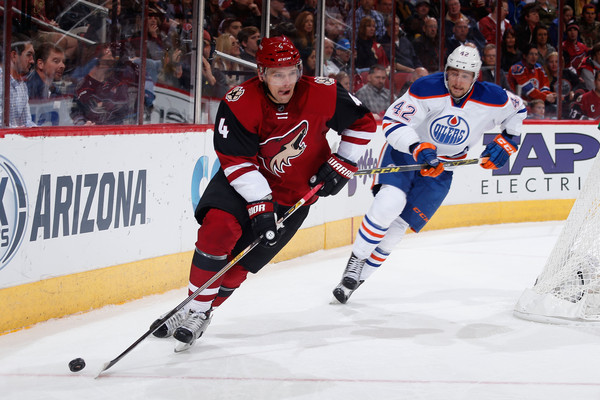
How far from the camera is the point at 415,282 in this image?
4430mm

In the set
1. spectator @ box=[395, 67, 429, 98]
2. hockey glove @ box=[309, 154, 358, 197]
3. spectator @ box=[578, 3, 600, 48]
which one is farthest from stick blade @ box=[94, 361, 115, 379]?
spectator @ box=[578, 3, 600, 48]

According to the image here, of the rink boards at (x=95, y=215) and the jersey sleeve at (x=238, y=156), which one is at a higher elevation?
the jersey sleeve at (x=238, y=156)

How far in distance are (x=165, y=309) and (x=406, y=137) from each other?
4.55 ft

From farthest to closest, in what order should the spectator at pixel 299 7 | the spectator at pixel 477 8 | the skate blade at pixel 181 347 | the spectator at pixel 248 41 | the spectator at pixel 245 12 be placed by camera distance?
the spectator at pixel 477 8
the spectator at pixel 299 7
the spectator at pixel 248 41
the spectator at pixel 245 12
the skate blade at pixel 181 347

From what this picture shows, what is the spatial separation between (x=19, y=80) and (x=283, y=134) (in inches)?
58.0

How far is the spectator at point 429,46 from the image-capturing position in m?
7.18

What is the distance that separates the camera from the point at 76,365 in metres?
2.66

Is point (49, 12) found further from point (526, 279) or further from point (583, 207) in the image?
point (526, 279)

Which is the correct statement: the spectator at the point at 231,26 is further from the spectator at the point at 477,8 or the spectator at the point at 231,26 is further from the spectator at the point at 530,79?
the spectator at the point at 530,79

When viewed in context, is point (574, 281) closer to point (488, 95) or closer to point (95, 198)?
Result: point (488, 95)

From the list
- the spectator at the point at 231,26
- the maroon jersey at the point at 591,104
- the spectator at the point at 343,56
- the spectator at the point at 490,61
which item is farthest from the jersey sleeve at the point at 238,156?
the maroon jersey at the point at 591,104

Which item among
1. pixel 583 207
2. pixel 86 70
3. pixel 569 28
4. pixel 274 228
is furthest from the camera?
pixel 569 28

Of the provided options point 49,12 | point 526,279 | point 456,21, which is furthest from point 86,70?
point 456,21

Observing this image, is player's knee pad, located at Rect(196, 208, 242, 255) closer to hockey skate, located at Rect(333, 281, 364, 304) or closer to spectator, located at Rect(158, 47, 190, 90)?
hockey skate, located at Rect(333, 281, 364, 304)
